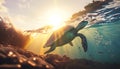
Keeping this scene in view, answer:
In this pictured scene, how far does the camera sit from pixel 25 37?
13031mm

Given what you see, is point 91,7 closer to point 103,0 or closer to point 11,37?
point 103,0

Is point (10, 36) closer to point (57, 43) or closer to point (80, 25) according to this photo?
point (57, 43)

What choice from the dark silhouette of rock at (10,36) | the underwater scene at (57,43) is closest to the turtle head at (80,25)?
the underwater scene at (57,43)

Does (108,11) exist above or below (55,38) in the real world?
above

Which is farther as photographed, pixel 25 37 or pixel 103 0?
pixel 103 0

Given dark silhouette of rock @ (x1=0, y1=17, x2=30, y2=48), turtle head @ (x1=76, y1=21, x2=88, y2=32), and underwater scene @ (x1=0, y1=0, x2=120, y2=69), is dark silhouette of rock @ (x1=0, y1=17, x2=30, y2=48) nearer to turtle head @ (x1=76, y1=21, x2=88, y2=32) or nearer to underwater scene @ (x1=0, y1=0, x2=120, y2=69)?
underwater scene @ (x1=0, y1=0, x2=120, y2=69)

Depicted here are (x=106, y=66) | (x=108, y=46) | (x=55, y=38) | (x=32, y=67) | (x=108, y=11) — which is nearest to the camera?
(x=32, y=67)

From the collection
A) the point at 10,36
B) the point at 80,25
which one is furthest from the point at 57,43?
the point at 10,36

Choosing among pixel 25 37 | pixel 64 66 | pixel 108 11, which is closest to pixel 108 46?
pixel 108 11

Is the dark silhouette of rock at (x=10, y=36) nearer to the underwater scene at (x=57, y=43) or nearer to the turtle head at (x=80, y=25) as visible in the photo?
the underwater scene at (x=57, y=43)

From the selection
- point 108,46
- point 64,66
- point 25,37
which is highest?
point 25,37

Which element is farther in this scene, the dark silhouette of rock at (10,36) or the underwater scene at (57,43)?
the dark silhouette of rock at (10,36)

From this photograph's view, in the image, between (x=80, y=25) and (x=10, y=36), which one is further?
(x=80, y=25)

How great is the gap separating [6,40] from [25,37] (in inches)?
73.0
